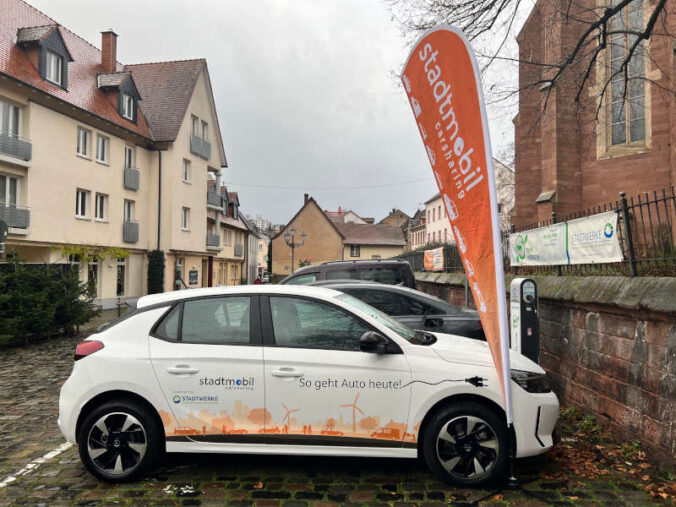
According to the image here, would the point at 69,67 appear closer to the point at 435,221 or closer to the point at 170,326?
the point at 170,326

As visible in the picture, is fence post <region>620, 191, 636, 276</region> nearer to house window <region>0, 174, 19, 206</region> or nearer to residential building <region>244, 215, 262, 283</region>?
house window <region>0, 174, 19, 206</region>

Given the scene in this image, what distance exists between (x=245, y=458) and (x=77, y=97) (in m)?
24.5

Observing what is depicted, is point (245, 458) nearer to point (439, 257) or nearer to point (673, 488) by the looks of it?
point (673, 488)

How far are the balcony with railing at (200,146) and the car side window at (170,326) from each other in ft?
100

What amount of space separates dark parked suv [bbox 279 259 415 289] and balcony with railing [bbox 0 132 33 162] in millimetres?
14808

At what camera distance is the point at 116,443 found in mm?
4328

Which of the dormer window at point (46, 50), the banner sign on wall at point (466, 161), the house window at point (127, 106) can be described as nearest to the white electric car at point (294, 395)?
the banner sign on wall at point (466, 161)

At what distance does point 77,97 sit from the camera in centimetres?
2464

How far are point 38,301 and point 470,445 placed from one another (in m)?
12.0

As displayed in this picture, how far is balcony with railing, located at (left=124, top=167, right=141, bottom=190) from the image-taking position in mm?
27844

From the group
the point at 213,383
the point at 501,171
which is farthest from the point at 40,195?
the point at 501,171

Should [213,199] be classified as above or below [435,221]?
below

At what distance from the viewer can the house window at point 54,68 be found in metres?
22.9

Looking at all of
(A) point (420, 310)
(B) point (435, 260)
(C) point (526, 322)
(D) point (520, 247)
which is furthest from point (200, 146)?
(C) point (526, 322)
